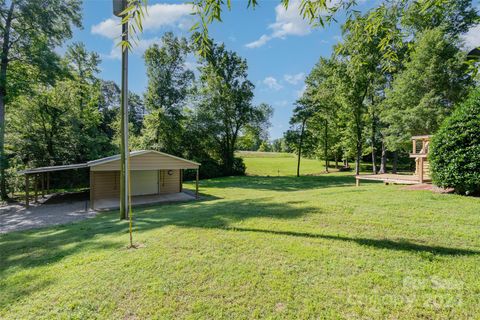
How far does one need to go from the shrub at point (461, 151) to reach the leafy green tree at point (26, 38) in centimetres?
1857

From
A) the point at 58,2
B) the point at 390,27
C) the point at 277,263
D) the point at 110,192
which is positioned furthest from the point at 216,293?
the point at 58,2

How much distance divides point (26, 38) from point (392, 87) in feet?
85.9

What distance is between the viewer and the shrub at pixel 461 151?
5.86 meters

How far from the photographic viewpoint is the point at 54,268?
347cm

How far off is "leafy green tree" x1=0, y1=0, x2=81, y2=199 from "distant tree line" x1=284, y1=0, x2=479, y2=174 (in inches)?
639

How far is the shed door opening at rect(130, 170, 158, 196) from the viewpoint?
13.4 metres

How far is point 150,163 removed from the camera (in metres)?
11.5

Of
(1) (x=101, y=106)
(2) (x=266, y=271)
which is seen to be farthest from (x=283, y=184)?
(1) (x=101, y=106)

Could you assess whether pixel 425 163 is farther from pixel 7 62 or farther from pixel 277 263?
pixel 7 62

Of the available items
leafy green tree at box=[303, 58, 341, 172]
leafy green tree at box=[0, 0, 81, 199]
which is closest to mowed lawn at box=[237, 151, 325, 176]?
leafy green tree at box=[303, 58, 341, 172]

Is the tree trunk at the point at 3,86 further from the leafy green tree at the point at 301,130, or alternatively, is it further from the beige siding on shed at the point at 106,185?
the leafy green tree at the point at 301,130

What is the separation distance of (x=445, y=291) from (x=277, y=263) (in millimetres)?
1788

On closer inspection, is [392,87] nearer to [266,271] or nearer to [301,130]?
[301,130]

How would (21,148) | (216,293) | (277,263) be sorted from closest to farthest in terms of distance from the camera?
(216,293) < (277,263) < (21,148)
